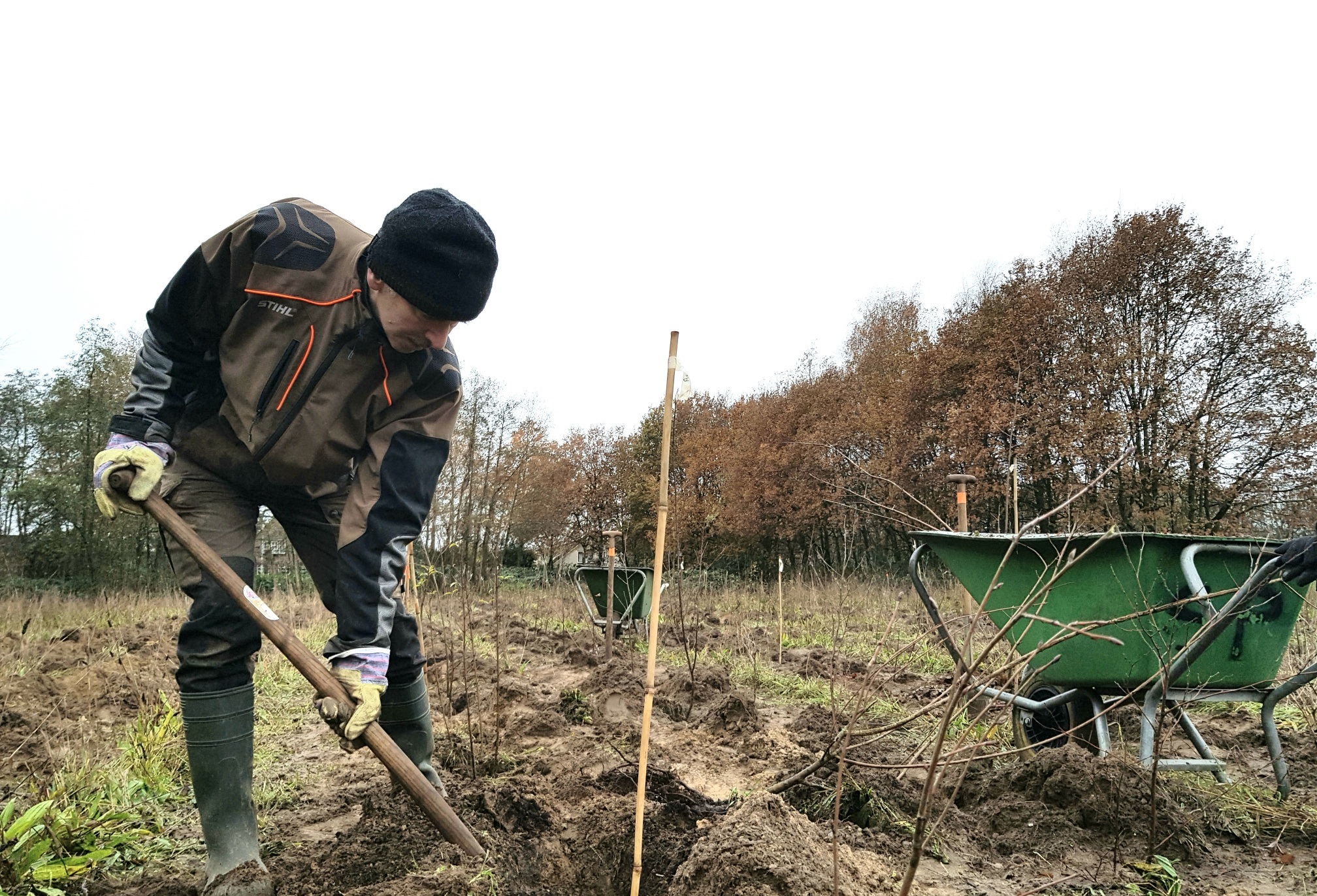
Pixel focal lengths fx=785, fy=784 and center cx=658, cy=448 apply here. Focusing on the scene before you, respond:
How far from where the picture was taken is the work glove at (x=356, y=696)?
1883mm

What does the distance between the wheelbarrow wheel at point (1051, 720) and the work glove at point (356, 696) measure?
8.16ft

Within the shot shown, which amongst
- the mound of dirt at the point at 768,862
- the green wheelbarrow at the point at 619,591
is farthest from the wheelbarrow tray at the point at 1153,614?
the green wheelbarrow at the point at 619,591

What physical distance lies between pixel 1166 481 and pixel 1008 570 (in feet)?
36.6

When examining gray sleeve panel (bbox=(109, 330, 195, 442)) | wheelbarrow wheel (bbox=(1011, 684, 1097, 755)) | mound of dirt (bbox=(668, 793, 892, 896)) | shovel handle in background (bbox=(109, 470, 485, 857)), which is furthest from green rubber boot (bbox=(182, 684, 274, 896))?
wheelbarrow wheel (bbox=(1011, 684, 1097, 755))

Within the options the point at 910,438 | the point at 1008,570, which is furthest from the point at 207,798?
the point at 910,438

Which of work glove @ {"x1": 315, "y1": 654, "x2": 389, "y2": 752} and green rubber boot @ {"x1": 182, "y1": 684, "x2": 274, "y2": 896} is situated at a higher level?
work glove @ {"x1": 315, "y1": 654, "x2": 389, "y2": 752}

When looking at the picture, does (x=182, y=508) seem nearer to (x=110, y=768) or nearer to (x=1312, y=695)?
(x=110, y=768)

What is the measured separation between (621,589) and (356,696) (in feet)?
19.4

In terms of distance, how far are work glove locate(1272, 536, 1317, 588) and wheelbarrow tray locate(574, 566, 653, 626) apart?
574cm

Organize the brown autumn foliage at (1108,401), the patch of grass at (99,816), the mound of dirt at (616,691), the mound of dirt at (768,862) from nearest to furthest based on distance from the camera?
the mound of dirt at (768,862) < the patch of grass at (99,816) < the mound of dirt at (616,691) < the brown autumn foliage at (1108,401)

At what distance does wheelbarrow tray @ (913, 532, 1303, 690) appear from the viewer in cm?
268

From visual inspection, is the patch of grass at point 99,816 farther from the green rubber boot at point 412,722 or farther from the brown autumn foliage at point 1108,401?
the brown autumn foliage at point 1108,401

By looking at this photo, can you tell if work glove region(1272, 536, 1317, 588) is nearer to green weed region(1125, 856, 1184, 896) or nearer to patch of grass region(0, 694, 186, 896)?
green weed region(1125, 856, 1184, 896)

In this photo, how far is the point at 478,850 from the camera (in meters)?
1.86
